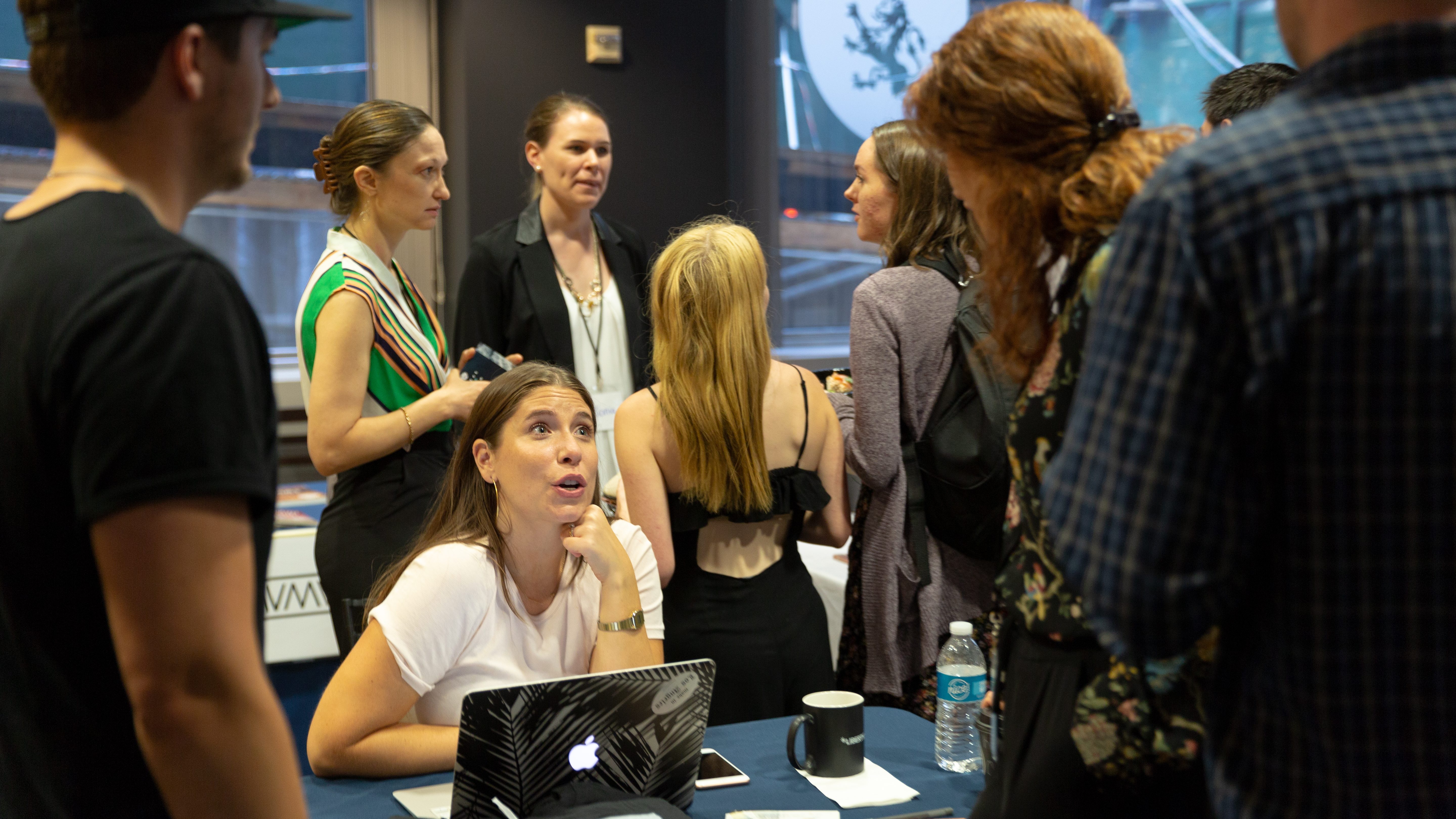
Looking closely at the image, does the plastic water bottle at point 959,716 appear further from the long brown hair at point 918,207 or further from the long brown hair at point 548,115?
the long brown hair at point 548,115

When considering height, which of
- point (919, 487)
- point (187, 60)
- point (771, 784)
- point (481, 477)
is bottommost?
point (771, 784)

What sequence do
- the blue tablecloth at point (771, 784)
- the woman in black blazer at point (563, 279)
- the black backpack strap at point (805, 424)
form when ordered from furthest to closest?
the woman in black blazer at point (563, 279) → the black backpack strap at point (805, 424) → the blue tablecloth at point (771, 784)

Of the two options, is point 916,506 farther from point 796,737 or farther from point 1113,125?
point 1113,125

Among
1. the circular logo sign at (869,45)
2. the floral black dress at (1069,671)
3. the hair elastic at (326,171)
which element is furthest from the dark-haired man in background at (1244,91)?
the circular logo sign at (869,45)

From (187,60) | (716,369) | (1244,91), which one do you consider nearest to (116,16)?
(187,60)

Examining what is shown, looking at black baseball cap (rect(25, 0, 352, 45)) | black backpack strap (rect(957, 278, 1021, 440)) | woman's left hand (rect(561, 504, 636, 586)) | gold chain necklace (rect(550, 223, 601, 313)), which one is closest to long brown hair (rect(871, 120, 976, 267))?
black backpack strap (rect(957, 278, 1021, 440))

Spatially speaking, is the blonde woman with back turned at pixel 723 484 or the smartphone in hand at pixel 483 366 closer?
the blonde woman with back turned at pixel 723 484

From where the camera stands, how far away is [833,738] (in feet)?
5.53

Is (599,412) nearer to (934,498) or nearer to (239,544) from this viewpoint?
(934,498)

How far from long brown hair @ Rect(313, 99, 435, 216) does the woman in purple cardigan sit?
1.08 metres

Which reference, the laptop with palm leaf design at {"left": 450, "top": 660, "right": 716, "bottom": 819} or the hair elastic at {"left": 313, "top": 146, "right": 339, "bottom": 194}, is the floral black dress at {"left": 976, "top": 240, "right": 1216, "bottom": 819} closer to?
the laptop with palm leaf design at {"left": 450, "top": 660, "right": 716, "bottom": 819}

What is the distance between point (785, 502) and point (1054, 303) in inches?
54.5

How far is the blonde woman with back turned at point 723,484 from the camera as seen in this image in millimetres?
2486

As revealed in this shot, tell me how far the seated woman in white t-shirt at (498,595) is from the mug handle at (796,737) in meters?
0.41
